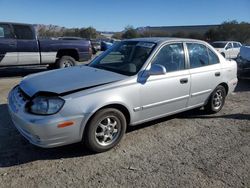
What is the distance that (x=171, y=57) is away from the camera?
15.3 feet

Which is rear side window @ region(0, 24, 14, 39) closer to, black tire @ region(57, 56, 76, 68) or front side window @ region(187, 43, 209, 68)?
black tire @ region(57, 56, 76, 68)

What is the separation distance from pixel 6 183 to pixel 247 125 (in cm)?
424

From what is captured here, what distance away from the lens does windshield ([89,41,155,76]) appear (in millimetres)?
4306

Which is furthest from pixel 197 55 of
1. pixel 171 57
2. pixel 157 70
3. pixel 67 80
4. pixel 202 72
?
pixel 67 80

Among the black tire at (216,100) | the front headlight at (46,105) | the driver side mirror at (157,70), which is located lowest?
the black tire at (216,100)

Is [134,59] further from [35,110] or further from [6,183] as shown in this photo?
[6,183]

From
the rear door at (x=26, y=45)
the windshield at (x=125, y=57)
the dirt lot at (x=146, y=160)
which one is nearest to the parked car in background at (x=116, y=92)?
the windshield at (x=125, y=57)

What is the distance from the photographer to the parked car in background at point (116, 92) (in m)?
3.42

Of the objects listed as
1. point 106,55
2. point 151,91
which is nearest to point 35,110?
point 151,91

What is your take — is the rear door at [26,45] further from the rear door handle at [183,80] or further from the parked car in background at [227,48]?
the parked car in background at [227,48]

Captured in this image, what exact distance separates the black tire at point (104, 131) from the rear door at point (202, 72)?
64.7 inches

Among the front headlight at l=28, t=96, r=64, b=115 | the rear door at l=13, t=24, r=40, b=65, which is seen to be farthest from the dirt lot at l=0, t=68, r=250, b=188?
the rear door at l=13, t=24, r=40, b=65

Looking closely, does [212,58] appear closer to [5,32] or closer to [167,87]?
[167,87]

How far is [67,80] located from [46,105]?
64 cm
